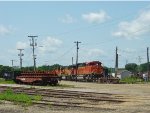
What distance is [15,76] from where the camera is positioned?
54.3 m

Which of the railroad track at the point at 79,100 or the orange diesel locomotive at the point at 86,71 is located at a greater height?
the orange diesel locomotive at the point at 86,71

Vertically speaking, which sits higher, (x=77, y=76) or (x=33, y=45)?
(x=33, y=45)

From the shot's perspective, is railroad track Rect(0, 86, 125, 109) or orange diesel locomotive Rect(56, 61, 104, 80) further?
orange diesel locomotive Rect(56, 61, 104, 80)

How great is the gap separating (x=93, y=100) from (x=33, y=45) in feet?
256

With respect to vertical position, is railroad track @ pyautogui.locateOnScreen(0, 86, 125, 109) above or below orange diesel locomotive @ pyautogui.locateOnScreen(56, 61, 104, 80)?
below

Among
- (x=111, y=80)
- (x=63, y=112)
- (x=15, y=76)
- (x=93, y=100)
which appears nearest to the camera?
(x=63, y=112)

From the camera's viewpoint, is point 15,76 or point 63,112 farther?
point 15,76

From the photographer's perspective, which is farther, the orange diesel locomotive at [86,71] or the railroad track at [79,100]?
the orange diesel locomotive at [86,71]

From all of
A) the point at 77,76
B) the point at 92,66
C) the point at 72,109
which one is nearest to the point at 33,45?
the point at 77,76

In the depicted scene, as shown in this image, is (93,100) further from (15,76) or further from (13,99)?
(15,76)

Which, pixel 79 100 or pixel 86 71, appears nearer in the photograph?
pixel 79 100

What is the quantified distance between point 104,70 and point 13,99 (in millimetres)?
50285

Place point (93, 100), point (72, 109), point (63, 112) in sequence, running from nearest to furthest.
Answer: point (63, 112) < point (72, 109) < point (93, 100)

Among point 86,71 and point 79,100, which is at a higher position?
point 86,71
